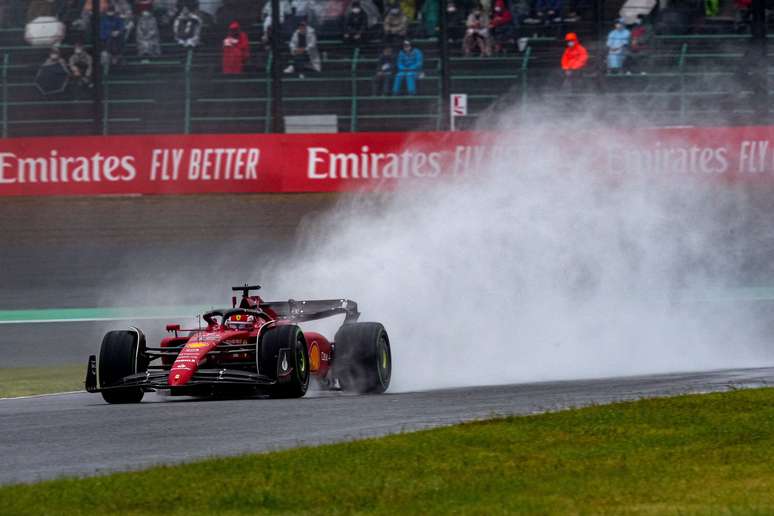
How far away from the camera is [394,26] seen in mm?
27094

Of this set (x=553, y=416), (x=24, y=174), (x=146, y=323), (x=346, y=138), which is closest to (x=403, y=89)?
(x=346, y=138)

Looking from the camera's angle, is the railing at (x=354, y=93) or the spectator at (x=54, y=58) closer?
the railing at (x=354, y=93)

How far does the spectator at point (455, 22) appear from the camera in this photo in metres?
26.9

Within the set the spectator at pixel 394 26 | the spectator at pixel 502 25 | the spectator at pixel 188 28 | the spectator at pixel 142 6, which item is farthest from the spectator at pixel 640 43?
the spectator at pixel 142 6

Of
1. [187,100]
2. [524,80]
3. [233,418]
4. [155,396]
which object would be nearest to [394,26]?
[524,80]

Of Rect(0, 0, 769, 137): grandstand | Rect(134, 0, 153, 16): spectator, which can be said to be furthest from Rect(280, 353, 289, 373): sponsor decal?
Rect(134, 0, 153, 16): spectator

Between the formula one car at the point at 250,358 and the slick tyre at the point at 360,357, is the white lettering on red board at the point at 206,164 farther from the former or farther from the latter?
the slick tyre at the point at 360,357

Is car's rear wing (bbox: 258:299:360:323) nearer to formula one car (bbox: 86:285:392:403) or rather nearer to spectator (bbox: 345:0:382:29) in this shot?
formula one car (bbox: 86:285:392:403)

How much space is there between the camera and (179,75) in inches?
1054

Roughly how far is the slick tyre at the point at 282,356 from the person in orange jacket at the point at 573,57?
15.8 m

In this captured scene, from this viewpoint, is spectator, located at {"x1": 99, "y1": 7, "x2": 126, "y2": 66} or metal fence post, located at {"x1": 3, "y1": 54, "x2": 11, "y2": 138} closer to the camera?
metal fence post, located at {"x1": 3, "y1": 54, "x2": 11, "y2": 138}

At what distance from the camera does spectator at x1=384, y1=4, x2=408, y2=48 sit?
2703 centimetres

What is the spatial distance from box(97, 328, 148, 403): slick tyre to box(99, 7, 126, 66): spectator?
51.0 ft

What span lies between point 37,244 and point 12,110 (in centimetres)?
375
